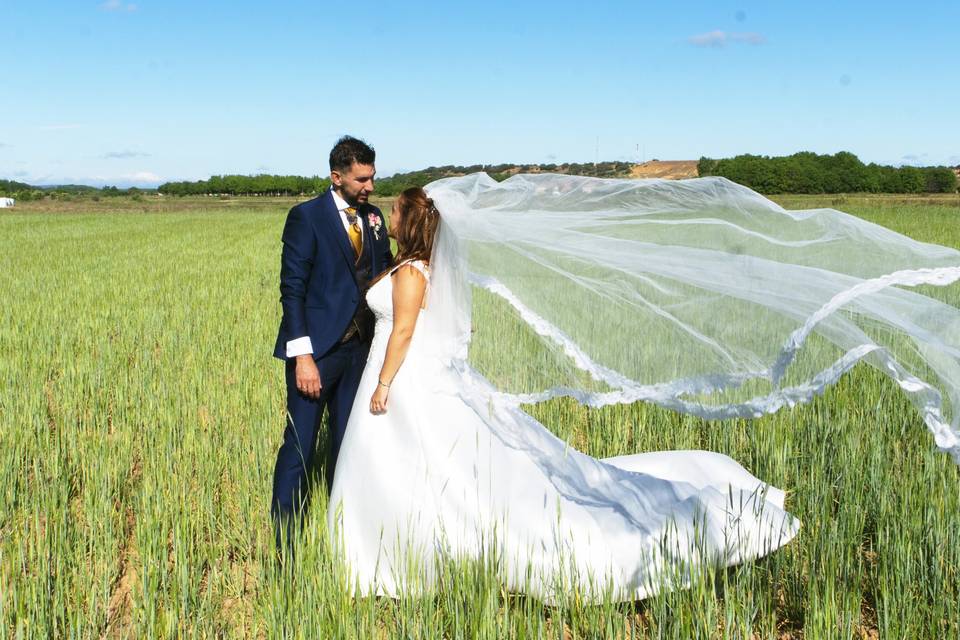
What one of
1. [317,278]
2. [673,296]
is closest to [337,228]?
[317,278]

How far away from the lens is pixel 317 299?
331 centimetres

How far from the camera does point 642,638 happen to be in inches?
96.3

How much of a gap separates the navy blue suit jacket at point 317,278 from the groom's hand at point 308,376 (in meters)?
0.06

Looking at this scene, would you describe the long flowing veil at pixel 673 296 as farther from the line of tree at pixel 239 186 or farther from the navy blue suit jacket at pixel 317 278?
the line of tree at pixel 239 186

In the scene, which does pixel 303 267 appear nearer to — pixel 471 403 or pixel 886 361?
pixel 471 403

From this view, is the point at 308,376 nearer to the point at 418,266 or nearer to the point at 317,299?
the point at 317,299

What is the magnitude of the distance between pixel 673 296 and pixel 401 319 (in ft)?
3.50

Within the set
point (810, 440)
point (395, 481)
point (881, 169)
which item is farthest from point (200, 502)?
point (881, 169)

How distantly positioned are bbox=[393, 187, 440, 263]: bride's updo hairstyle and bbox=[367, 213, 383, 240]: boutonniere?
366 mm

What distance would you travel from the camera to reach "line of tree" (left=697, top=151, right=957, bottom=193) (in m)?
62.6

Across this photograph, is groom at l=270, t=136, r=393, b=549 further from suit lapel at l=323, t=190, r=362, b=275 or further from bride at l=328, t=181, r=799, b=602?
bride at l=328, t=181, r=799, b=602

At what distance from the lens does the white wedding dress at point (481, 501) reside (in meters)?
2.88

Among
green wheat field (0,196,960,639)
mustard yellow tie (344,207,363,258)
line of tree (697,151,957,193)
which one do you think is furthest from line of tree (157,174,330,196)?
mustard yellow tie (344,207,363,258)

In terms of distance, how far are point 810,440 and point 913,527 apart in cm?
142
